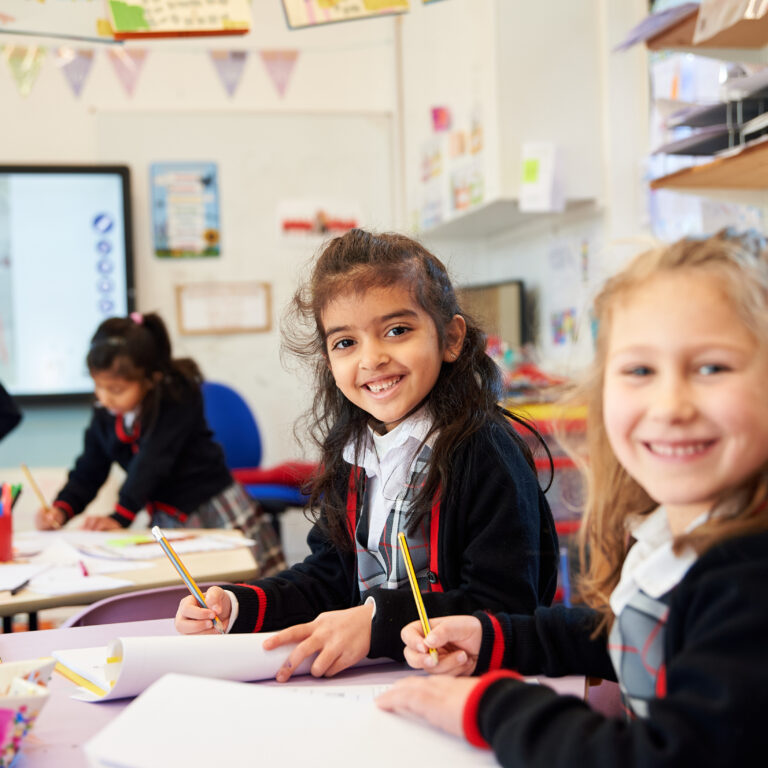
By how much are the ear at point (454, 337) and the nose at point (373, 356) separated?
0.36 feet

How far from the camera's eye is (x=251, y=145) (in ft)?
11.4

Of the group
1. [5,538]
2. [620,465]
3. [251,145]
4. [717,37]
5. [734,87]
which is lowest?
[5,538]

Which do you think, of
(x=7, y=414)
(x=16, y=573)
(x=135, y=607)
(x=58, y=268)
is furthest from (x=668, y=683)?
(x=58, y=268)

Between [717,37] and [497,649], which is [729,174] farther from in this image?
[497,649]

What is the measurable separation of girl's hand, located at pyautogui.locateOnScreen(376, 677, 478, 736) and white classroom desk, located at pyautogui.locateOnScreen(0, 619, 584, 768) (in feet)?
0.43

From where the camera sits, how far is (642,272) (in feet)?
1.92

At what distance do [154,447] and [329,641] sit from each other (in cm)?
153

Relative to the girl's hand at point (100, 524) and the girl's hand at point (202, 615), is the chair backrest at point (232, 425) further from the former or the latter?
the girl's hand at point (202, 615)

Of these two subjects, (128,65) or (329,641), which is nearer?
(329,641)

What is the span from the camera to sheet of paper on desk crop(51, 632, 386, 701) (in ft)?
2.27

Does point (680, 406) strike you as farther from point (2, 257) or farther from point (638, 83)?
point (2, 257)

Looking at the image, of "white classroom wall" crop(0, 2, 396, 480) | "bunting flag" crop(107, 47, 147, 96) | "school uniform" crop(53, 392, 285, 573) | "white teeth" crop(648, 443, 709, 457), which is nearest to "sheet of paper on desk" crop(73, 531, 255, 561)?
"school uniform" crop(53, 392, 285, 573)

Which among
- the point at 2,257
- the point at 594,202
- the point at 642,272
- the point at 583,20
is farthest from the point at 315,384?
the point at 2,257

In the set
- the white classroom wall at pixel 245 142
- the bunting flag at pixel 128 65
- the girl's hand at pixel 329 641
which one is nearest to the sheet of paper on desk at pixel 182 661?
the girl's hand at pixel 329 641
